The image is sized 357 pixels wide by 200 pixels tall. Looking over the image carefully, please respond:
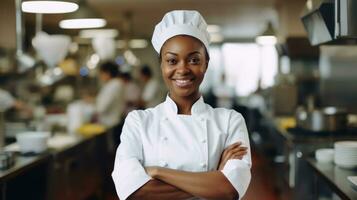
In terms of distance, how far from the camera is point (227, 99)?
10.9m

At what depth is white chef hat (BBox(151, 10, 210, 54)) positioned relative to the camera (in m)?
1.74

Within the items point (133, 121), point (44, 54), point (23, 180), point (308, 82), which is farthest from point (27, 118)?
point (133, 121)

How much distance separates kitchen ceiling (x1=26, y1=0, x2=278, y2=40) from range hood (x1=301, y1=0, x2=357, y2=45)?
87.2 inches

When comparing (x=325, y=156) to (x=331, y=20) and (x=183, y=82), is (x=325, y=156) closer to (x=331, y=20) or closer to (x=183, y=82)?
(x=331, y=20)

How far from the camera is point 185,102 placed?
184cm

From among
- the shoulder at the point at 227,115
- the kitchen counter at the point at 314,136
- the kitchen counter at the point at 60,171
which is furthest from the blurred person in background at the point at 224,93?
the shoulder at the point at 227,115

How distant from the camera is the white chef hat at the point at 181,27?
174 cm

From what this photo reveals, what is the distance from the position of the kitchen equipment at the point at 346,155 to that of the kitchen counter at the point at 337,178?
0.03 metres

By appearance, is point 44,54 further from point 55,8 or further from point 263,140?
point 263,140

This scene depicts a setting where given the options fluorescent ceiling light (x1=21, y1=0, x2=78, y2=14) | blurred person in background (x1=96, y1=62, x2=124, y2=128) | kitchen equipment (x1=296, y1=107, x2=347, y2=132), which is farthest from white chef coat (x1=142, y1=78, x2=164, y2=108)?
A: fluorescent ceiling light (x1=21, y1=0, x2=78, y2=14)

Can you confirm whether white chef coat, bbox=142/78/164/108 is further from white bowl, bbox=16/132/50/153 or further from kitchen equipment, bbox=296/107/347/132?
white bowl, bbox=16/132/50/153

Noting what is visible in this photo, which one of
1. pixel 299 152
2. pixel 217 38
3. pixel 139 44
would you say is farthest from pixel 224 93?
pixel 299 152

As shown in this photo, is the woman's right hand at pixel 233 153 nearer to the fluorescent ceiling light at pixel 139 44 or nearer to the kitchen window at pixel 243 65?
the kitchen window at pixel 243 65

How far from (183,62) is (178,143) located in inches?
11.6
